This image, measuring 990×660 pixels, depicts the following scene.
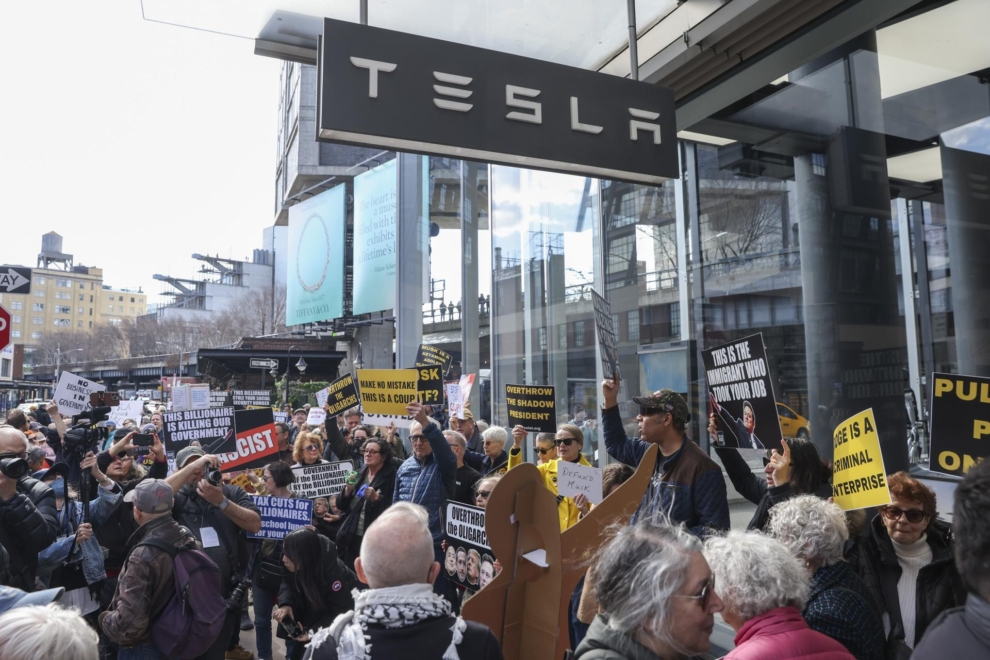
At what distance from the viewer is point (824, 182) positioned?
6.15 m

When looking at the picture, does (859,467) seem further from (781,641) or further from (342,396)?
(342,396)

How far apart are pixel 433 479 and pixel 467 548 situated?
67.4 inches

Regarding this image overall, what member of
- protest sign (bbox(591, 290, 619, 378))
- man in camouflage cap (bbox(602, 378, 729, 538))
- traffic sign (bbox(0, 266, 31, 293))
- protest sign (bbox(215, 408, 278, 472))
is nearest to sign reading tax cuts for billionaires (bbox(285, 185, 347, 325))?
traffic sign (bbox(0, 266, 31, 293))

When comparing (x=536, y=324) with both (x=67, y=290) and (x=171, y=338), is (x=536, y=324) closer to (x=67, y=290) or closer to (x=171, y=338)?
(x=171, y=338)

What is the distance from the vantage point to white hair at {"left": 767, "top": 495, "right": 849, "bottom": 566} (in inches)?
117

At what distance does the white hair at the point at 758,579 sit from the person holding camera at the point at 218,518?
149 inches

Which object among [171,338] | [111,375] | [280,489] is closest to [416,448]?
[280,489]

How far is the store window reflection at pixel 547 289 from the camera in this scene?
34.3 ft

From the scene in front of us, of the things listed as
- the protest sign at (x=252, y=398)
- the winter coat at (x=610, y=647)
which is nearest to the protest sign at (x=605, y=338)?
the winter coat at (x=610, y=647)

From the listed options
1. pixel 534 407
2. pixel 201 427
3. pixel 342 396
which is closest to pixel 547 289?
pixel 342 396

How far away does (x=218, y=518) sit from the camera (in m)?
5.41

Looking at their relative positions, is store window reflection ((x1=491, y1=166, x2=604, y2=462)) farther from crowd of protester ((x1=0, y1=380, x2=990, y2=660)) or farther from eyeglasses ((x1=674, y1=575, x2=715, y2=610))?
eyeglasses ((x1=674, y1=575, x2=715, y2=610))

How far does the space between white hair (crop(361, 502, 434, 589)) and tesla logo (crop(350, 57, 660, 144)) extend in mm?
2161

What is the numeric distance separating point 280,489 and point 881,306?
5.22m
